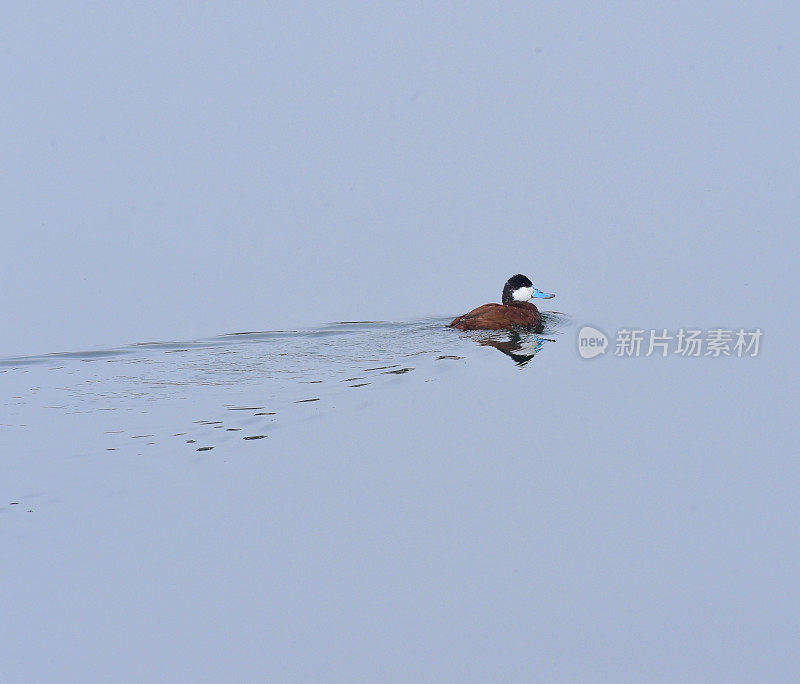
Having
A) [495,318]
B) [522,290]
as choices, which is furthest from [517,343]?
[522,290]

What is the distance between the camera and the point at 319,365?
31.8 ft

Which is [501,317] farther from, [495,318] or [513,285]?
[513,285]

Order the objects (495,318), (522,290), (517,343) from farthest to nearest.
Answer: (522,290) < (495,318) < (517,343)

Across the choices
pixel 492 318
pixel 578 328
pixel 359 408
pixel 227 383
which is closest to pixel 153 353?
pixel 227 383

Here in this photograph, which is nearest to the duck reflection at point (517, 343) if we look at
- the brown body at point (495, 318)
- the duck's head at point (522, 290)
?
the brown body at point (495, 318)

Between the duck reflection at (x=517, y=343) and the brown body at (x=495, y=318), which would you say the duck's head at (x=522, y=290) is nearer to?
the brown body at (x=495, y=318)

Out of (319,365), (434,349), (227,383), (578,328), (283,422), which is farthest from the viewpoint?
(578,328)

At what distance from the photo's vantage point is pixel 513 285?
12.5 meters

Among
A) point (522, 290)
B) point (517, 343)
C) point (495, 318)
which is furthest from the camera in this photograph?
point (522, 290)

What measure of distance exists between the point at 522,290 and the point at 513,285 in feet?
0.50

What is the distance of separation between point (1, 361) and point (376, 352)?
3.68 metres

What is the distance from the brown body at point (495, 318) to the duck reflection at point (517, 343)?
0.32 feet

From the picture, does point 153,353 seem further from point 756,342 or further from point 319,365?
point 756,342

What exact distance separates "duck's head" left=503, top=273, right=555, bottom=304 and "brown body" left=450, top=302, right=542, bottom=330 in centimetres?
66
